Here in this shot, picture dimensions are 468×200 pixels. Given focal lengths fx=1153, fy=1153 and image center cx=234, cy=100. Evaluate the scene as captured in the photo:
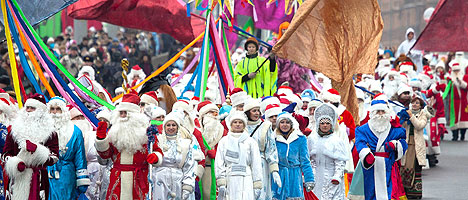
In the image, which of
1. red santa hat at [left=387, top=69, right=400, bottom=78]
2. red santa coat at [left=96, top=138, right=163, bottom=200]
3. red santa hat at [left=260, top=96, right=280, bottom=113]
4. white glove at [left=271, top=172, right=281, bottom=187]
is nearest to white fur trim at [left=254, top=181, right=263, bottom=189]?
white glove at [left=271, top=172, right=281, bottom=187]

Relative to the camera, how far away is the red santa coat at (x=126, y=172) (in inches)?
442

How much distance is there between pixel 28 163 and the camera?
436 inches

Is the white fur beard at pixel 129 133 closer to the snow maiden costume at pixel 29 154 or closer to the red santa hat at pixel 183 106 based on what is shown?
the snow maiden costume at pixel 29 154

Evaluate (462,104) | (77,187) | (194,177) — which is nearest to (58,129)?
(77,187)

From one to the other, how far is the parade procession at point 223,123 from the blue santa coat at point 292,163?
0.5 inches

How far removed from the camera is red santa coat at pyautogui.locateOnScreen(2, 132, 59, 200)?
36.1ft

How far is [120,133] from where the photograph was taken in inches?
444

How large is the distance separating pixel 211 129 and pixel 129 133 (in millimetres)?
1833

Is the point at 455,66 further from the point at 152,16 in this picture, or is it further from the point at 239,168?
the point at 239,168

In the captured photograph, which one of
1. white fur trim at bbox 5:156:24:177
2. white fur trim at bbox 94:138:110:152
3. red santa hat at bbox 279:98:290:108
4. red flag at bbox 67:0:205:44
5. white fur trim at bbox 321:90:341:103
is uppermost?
red flag at bbox 67:0:205:44

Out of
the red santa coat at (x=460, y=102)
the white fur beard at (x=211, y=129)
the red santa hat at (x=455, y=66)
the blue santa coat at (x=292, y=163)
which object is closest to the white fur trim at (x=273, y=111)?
the blue santa coat at (x=292, y=163)

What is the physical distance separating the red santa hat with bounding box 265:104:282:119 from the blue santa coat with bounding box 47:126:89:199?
7.62 feet

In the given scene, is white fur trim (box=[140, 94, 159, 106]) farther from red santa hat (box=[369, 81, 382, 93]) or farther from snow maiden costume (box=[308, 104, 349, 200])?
red santa hat (box=[369, 81, 382, 93])

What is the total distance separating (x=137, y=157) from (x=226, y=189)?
1108 millimetres
